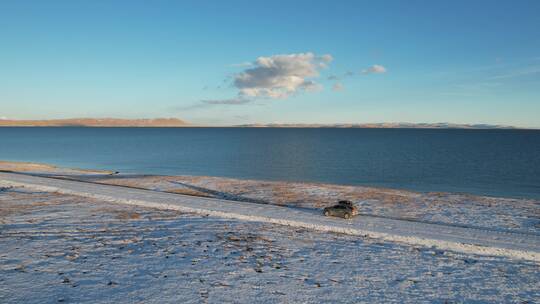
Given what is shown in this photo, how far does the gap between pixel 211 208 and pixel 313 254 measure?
1071 centimetres

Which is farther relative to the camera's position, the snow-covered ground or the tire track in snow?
the tire track in snow

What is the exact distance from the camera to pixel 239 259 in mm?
14547

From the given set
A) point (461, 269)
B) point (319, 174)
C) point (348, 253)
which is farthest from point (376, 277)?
point (319, 174)

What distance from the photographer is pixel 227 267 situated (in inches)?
535

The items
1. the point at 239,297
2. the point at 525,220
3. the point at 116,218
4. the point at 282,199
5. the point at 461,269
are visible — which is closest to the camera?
the point at 239,297

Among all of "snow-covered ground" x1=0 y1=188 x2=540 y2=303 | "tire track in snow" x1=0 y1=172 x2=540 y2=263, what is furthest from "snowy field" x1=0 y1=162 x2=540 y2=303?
"tire track in snow" x1=0 y1=172 x2=540 y2=263

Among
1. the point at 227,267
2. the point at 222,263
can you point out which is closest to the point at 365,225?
the point at 222,263

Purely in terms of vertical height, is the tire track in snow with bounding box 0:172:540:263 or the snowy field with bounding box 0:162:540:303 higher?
the snowy field with bounding box 0:162:540:303

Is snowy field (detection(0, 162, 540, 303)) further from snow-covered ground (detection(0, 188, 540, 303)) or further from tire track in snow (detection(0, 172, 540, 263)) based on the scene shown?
tire track in snow (detection(0, 172, 540, 263))

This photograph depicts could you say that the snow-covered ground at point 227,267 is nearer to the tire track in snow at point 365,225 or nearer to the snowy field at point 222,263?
the snowy field at point 222,263

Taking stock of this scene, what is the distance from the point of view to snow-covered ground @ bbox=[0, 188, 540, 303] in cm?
1127

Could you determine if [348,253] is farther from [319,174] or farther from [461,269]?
[319,174]

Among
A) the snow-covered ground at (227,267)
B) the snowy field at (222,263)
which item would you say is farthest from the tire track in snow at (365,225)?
the snow-covered ground at (227,267)

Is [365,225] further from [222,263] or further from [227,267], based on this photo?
[227,267]
